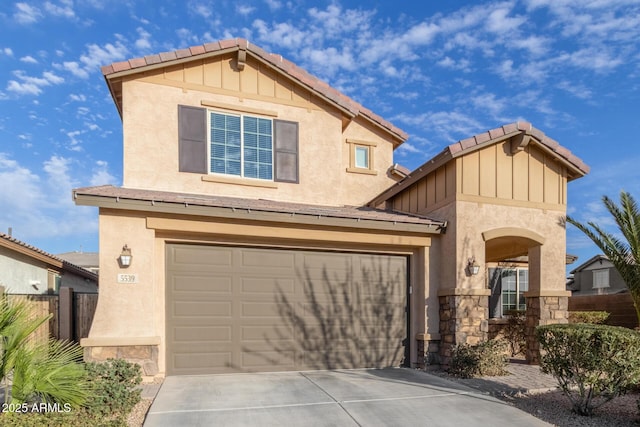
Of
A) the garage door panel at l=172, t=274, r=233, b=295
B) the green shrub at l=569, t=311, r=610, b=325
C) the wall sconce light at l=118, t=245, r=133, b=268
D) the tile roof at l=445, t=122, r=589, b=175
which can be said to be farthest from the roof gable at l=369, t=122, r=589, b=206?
the wall sconce light at l=118, t=245, r=133, b=268

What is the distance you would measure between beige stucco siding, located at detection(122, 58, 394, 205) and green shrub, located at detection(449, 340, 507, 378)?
5016 millimetres

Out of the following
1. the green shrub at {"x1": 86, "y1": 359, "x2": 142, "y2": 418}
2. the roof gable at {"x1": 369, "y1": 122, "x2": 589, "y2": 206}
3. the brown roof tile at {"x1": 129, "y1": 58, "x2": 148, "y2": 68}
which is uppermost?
the brown roof tile at {"x1": 129, "y1": 58, "x2": 148, "y2": 68}

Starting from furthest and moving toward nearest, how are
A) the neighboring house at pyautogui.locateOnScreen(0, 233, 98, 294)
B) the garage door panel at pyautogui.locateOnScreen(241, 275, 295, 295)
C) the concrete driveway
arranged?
the neighboring house at pyautogui.locateOnScreen(0, 233, 98, 294) → the garage door panel at pyautogui.locateOnScreen(241, 275, 295, 295) → the concrete driveway

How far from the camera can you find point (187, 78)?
10156 millimetres

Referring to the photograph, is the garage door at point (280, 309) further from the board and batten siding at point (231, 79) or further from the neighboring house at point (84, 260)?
the neighboring house at point (84, 260)

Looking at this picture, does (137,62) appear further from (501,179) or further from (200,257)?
(501,179)

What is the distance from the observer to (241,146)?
Answer: 10523mm

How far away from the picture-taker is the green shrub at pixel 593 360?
5945mm

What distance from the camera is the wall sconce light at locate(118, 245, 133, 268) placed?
24.6 feet

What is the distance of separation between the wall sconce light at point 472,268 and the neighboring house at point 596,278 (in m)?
20.3

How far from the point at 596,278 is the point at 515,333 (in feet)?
64.2

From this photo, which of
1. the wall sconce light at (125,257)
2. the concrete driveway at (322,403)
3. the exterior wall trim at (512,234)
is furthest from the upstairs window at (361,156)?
the wall sconce light at (125,257)

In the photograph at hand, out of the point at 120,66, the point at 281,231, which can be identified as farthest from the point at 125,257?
the point at 120,66

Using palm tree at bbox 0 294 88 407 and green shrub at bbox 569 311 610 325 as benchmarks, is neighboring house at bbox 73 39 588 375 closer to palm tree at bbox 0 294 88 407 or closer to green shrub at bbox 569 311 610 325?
palm tree at bbox 0 294 88 407
